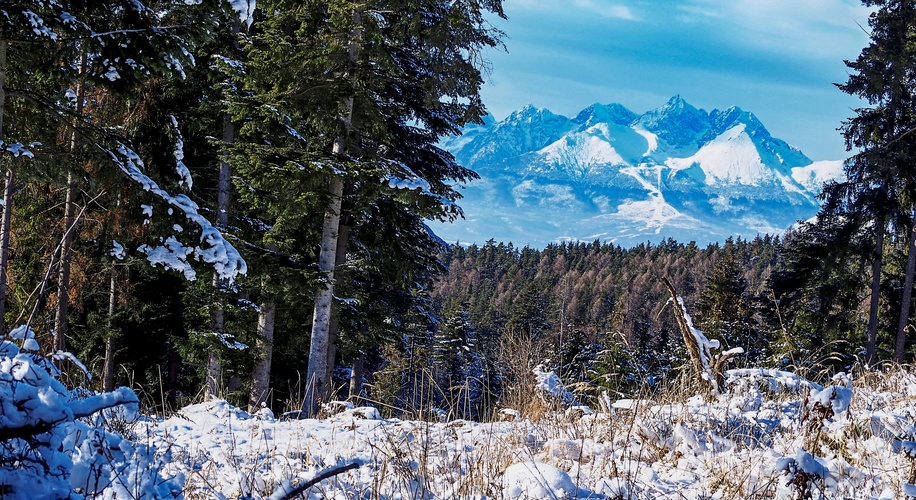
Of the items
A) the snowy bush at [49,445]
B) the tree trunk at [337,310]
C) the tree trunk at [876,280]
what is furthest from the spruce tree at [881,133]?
the snowy bush at [49,445]

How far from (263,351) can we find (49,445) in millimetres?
11113

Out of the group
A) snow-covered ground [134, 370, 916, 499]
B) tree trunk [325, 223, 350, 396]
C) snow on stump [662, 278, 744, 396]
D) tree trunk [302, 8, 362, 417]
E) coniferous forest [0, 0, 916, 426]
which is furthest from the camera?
tree trunk [325, 223, 350, 396]

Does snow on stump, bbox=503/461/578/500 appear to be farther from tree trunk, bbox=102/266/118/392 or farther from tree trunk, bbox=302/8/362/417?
tree trunk, bbox=102/266/118/392

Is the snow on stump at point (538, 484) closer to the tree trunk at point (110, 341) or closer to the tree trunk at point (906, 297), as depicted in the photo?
the tree trunk at point (110, 341)

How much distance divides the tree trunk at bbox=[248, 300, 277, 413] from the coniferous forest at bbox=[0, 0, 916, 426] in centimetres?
5

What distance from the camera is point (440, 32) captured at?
977 centimetres

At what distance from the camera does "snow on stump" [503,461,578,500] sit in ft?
7.67

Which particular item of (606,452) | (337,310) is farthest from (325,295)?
(606,452)

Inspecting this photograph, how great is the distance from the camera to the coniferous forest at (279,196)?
5.82m

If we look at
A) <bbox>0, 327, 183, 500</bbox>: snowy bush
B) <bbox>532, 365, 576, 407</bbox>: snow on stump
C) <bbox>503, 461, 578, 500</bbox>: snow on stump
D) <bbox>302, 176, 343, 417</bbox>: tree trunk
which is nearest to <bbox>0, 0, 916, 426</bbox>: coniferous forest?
<bbox>302, 176, 343, 417</bbox>: tree trunk

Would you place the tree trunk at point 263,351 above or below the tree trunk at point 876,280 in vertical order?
below

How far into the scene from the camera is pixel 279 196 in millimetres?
9734

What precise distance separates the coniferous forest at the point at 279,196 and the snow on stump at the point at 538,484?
4.27 feet

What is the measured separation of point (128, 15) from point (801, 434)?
671 cm
